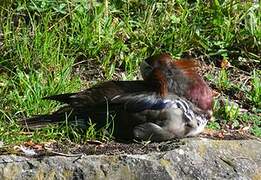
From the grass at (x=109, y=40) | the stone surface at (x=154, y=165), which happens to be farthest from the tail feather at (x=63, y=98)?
the stone surface at (x=154, y=165)

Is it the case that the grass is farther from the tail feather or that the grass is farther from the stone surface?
the stone surface

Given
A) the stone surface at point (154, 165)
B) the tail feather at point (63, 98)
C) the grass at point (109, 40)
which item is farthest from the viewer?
the grass at point (109, 40)

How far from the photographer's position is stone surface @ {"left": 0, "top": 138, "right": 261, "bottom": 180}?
5.33 metres

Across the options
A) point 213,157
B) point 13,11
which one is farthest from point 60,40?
point 213,157

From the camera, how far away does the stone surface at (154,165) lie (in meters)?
5.33

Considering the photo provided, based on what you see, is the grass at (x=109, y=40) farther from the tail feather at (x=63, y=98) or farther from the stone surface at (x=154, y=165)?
the stone surface at (x=154, y=165)

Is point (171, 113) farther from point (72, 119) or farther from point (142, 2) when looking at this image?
point (142, 2)

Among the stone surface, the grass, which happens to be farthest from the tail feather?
the stone surface

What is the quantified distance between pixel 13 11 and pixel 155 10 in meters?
1.38

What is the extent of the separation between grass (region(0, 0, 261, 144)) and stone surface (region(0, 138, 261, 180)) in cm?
79

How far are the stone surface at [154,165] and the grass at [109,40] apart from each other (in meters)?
0.79

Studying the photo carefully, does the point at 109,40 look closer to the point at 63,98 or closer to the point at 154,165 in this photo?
the point at 63,98

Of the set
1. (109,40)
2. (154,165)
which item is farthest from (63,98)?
(109,40)

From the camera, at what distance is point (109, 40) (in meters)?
7.59
